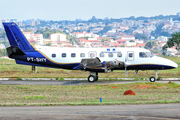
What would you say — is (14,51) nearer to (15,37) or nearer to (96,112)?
(15,37)

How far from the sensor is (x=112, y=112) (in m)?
17.1

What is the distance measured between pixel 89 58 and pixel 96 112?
16.3m

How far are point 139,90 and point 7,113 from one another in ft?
41.2

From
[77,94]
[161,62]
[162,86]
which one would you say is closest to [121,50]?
[161,62]

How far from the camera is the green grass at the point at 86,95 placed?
67.6 feet

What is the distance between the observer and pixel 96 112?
1717cm

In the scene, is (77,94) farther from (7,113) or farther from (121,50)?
(121,50)

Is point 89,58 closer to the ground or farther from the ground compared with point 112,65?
farther from the ground

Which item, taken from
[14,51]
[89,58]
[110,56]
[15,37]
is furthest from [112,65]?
[15,37]

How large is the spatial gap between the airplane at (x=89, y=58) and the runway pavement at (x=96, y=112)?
558 inches

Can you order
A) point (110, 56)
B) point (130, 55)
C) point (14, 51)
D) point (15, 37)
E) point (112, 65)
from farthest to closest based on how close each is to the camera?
1. point (15, 37)
2. point (14, 51)
3. point (130, 55)
4. point (110, 56)
5. point (112, 65)

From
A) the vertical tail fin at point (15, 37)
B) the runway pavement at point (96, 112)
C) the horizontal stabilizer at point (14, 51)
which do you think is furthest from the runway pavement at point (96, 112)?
the vertical tail fin at point (15, 37)

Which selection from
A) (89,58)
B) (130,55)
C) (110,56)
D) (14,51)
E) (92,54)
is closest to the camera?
(89,58)

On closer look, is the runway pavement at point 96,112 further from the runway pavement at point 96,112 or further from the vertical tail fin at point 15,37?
the vertical tail fin at point 15,37
